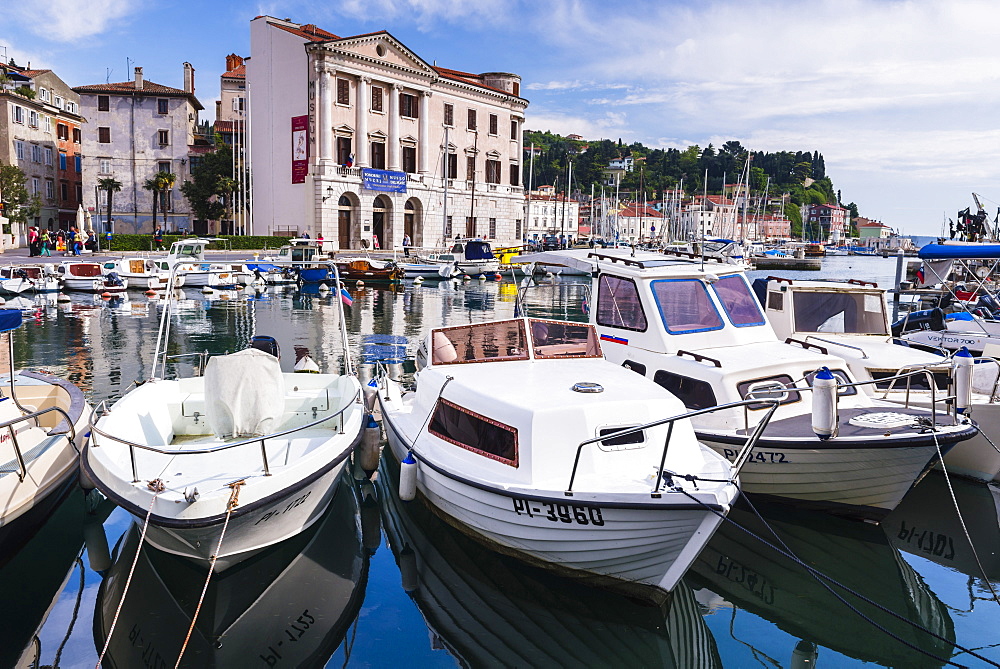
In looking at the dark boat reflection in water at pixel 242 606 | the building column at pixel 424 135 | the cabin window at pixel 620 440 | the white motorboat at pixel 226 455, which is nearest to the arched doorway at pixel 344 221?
the building column at pixel 424 135

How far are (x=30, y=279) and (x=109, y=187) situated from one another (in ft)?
91.9

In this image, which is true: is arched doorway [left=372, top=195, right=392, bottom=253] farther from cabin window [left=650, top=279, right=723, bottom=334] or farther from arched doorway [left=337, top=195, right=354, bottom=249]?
cabin window [left=650, top=279, right=723, bottom=334]

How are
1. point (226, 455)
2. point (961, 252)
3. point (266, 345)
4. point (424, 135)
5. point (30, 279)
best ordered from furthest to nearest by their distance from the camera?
1. point (424, 135)
2. point (30, 279)
3. point (961, 252)
4. point (266, 345)
5. point (226, 455)

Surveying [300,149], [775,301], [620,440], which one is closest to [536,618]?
[620,440]

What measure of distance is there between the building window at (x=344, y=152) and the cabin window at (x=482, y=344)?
5348 cm

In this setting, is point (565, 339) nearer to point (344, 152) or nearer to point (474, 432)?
point (474, 432)

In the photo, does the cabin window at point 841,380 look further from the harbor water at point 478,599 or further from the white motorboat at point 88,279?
the white motorboat at point 88,279

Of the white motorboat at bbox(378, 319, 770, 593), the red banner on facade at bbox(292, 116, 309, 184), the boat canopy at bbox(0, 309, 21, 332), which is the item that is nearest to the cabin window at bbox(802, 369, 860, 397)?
the white motorboat at bbox(378, 319, 770, 593)

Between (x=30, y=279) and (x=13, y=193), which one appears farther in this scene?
(x=13, y=193)

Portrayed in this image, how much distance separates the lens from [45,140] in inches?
2445

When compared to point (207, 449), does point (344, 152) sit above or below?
above

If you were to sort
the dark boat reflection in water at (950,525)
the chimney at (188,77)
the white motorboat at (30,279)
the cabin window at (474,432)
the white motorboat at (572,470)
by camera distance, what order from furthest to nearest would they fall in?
the chimney at (188,77), the white motorboat at (30,279), the dark boat reflection in water at (950,525), the cabin window at (474,432), the white motorboat at (572,470)

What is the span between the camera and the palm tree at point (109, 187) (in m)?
61.4

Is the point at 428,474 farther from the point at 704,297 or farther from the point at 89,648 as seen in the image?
the point at 704,297
